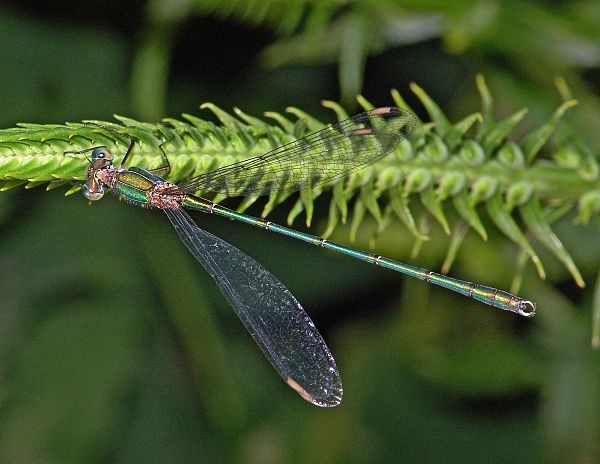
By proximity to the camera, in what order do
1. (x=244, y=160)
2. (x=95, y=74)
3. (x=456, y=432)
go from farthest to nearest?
(x=456, y=432), (x=95, y=74), (x=244, y=160)

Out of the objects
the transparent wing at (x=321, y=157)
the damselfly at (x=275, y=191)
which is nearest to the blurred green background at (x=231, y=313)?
the damselfly at (x=275, y=191)

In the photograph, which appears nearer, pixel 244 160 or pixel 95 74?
pixel 244 160

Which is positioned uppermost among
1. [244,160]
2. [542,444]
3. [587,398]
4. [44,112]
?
[244,160]

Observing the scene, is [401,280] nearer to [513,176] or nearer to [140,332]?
[140,332]

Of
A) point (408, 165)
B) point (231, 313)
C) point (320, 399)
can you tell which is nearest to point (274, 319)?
point (320, 399)

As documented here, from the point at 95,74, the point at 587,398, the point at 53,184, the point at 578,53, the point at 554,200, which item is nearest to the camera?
the point at 53,184

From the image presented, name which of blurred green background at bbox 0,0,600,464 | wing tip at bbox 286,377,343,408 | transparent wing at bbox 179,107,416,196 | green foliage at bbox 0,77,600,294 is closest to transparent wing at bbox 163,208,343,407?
wing tip at bbox 286,377,343,408

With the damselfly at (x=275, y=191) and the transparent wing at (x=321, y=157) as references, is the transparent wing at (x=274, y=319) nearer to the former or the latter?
the damselfly at (x=275, y=191)

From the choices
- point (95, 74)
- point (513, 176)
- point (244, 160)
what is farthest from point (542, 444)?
point (95, 74)
